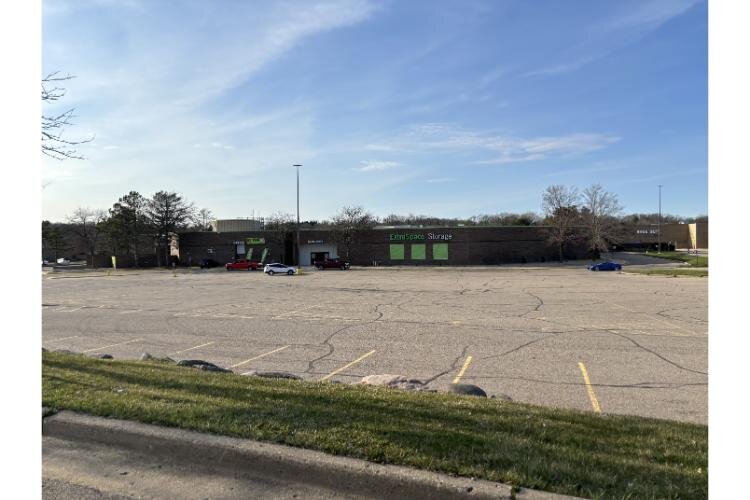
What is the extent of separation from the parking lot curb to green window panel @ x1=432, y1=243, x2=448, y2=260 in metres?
60.3

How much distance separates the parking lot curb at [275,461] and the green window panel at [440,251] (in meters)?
60.3

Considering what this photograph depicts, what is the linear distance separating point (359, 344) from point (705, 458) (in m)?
8.89

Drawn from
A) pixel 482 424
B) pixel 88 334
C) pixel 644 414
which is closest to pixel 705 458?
pixel 482 424

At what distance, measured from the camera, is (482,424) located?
4.63 metres

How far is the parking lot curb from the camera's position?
3338 mm

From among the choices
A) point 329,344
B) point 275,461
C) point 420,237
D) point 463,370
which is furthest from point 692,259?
point 275,461

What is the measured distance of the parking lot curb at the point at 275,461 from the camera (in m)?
3.34

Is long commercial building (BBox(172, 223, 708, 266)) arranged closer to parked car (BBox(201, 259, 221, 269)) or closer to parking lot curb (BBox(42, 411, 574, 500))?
parked car (BBox(201, 259, 221, 269))

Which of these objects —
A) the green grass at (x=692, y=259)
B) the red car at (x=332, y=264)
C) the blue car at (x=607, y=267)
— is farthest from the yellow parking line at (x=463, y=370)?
the green grass at (x=692, y=259)

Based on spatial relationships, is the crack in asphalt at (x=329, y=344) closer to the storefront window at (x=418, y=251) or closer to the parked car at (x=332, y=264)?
the parked car at (x=332, y=264)

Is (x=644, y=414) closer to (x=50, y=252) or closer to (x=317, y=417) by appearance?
(x=317, y=417)

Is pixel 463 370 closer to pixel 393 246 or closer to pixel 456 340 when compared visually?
pixel 456 340

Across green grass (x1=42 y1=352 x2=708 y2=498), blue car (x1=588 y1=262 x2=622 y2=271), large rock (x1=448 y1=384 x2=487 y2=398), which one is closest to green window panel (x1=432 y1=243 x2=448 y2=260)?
blue car (x1=588 y1=262 x2=622 y2=271)

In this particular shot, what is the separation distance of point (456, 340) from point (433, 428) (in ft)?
27.7
